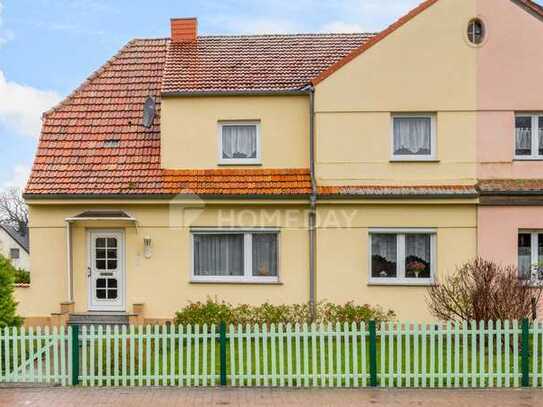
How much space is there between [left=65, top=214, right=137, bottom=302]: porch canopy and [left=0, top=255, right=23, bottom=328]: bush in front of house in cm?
392

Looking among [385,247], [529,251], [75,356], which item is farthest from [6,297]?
[529,251]

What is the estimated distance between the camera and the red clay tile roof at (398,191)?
14875 millimetres

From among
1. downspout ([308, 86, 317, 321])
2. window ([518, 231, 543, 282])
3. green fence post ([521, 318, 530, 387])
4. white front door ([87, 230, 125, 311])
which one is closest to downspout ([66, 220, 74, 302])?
white front door ([87, 230, 125, 311])

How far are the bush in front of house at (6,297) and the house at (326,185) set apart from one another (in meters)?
4.08

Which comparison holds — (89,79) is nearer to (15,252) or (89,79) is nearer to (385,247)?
(385,247)

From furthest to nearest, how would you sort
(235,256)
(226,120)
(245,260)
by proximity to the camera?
(226,120) → (235,256) → (245,260)

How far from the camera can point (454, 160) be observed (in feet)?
49.9

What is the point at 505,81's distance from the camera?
1509cm

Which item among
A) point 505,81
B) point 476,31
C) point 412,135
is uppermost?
point 476,31

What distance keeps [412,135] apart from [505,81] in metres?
2.57

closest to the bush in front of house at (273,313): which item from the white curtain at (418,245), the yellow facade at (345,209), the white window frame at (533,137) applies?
the yellow facade at (345,209)

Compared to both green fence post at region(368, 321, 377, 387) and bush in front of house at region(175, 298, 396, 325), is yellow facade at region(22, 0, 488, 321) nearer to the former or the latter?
bush in front of house at region(175, 298, 396, 325)

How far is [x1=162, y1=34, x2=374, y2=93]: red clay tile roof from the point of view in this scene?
631 inches

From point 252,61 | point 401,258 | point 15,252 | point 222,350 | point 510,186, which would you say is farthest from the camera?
point 15,252
